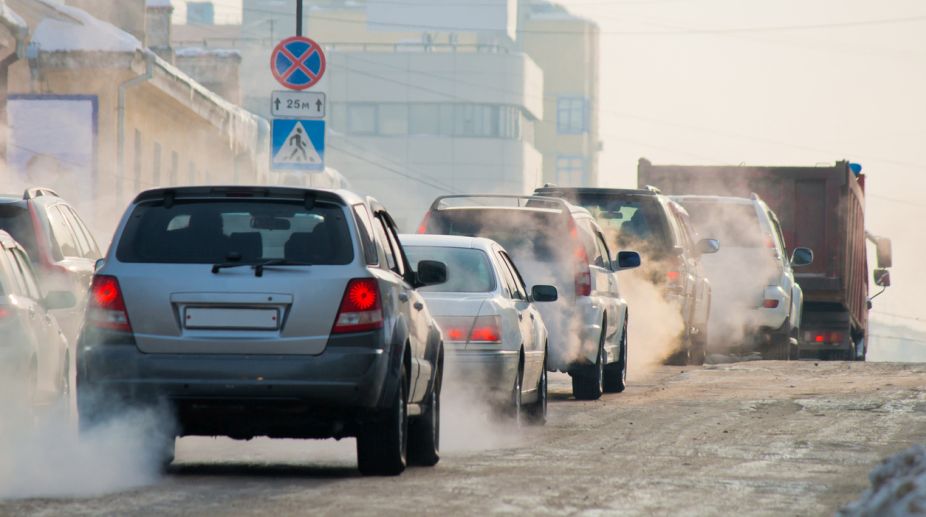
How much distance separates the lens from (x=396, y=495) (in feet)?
31.7

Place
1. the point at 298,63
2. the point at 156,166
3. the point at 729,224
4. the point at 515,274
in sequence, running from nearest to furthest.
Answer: the point at 515,274 → the point at 298,63 → the point at 729,224 → the point at 156,166

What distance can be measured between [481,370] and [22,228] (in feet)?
11.3

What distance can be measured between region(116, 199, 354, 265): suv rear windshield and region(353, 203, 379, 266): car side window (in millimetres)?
124

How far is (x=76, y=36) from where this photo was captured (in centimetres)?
3503

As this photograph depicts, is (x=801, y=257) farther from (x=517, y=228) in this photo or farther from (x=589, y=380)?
(x=517, y=228)

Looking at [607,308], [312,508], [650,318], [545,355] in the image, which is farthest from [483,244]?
[650,318]

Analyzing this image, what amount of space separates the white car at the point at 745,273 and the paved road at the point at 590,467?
8922 mm

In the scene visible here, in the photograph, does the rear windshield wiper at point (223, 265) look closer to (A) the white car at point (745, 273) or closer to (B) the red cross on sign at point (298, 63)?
(B) the red cross on sign at point (298, 63)

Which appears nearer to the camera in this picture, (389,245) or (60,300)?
(389,245)

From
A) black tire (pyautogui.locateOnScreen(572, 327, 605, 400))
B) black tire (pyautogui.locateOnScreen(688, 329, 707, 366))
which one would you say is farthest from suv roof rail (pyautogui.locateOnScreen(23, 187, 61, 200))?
black tire (pyautogui.locateOnScreen(688, 329, 707, 366))

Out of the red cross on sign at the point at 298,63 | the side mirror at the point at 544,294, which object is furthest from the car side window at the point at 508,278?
the red cross on sign at the point at 298,63

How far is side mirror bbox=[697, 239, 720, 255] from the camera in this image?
24.9m

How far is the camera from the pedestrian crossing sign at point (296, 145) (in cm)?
2223

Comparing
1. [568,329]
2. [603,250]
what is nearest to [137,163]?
[603,250]
